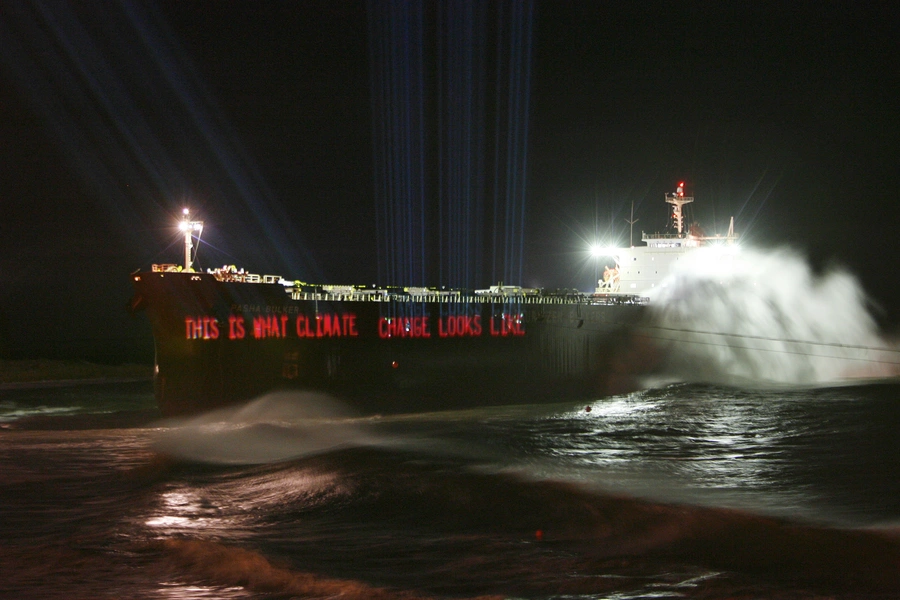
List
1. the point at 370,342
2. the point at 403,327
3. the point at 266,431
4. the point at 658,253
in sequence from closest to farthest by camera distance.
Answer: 1. the point at 266,431
2. the point at 370,342
3. the point at 403,327
4. the point at 658,253

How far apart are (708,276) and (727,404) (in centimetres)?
2270

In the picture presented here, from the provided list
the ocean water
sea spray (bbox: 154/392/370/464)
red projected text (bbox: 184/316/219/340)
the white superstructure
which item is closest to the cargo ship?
red projected text (bbox: 184/316/219/340)

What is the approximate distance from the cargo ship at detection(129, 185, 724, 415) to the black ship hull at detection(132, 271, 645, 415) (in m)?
0.05

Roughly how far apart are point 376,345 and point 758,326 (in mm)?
18839

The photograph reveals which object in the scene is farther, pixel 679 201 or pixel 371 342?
pixel 679 201

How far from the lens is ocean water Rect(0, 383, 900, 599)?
6.62 meters

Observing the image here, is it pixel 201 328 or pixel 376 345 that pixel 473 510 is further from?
pixel 376 345

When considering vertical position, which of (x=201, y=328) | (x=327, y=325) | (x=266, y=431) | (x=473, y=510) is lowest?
(x=266, y=431)

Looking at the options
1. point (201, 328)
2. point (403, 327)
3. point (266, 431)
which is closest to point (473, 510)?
point (266, 431)

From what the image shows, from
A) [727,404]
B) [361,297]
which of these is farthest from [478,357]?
[727,404]

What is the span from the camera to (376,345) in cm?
2950

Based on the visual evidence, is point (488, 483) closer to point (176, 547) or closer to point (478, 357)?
point (176, 547)

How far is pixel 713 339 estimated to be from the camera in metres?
33.5

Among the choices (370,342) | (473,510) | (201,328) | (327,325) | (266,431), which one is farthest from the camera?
(370,342)
